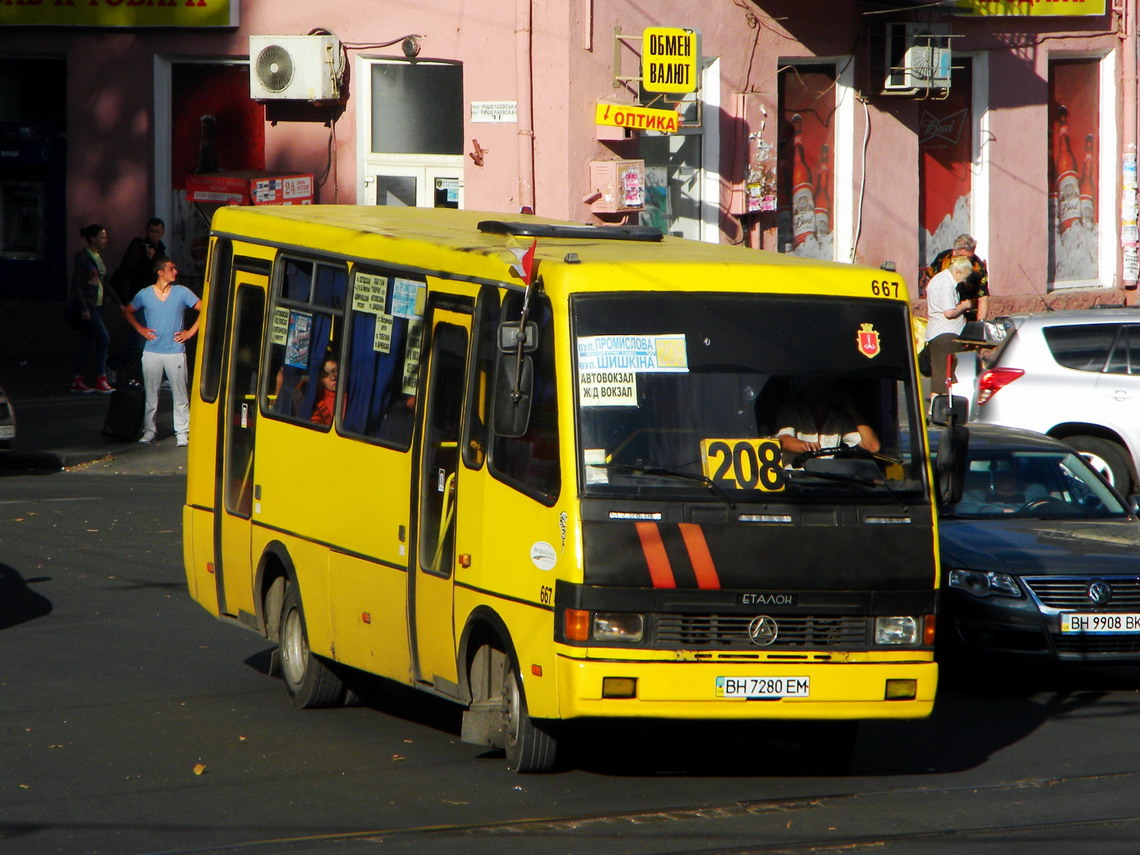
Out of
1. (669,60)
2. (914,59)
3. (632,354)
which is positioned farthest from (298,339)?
(914,59)

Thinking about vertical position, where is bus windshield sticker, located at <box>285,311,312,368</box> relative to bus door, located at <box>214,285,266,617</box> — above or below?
above

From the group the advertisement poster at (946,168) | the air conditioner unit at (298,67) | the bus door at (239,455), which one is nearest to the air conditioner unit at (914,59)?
the advertisement poster at (946,168)

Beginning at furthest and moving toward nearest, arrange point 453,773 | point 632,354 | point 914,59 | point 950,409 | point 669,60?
point 914,59, point 669,60, point 950,409, point 453,773, point 632,354

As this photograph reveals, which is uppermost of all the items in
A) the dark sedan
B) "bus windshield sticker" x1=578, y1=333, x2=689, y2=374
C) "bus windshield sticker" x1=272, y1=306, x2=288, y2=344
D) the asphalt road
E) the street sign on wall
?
the street sign on wall

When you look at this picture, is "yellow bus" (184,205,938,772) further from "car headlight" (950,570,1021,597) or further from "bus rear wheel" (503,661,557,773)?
"car headlight" (950,570,1021,597)

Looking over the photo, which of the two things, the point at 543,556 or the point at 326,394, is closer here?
the point at 543,556

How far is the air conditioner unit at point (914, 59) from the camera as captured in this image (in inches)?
913

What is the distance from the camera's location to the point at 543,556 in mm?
7633

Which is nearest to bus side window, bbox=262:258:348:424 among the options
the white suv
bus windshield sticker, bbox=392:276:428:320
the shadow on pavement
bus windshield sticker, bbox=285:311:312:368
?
bus windshield sticker, bbox=285:311:312:368

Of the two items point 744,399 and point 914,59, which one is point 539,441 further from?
point 914,59

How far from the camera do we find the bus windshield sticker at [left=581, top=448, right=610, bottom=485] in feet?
24.8

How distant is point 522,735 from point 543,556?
0.83 m

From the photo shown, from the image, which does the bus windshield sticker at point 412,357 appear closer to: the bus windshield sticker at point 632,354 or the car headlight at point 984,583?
the bus windshield sticker at point 632,354

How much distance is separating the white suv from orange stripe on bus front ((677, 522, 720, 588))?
8829 millimetres
